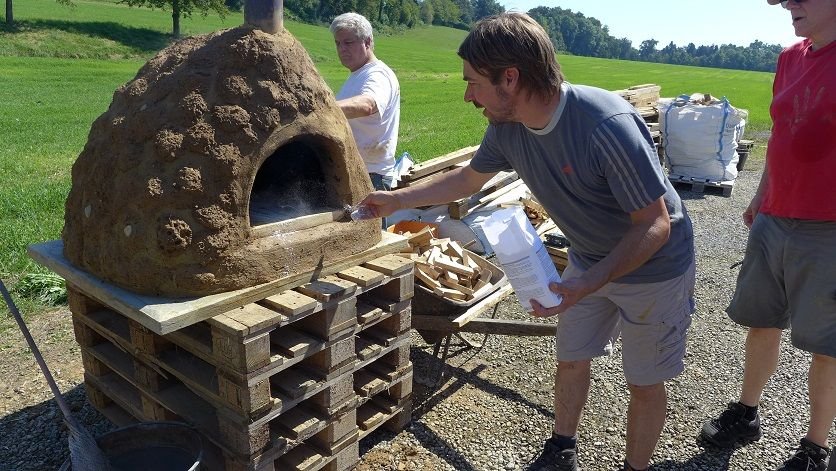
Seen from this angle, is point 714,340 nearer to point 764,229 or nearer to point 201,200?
point 764,229

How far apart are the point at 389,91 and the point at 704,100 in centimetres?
791

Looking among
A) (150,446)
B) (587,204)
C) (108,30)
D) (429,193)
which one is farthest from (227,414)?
(108,30)

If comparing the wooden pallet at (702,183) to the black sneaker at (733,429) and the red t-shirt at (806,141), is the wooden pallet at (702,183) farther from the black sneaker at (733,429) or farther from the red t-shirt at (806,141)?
the red t-shirt at (806,141)

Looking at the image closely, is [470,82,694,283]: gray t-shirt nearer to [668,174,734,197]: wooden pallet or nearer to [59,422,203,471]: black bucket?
[59,422,203,471]: black bucket

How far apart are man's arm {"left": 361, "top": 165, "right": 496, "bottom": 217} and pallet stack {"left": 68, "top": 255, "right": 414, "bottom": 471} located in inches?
13.9

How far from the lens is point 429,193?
3230 mm

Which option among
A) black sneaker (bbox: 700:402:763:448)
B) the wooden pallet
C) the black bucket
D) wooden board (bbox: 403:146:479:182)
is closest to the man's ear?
the black bucket

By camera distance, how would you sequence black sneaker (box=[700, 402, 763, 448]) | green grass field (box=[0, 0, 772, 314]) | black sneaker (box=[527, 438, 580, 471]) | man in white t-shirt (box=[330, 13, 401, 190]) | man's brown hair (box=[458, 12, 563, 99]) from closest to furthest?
1. man's brown hair (box=[458, 12, 563, 99])
2. black sneaker (box=[527, 438, 580, 471])
3. black sneaker (box=[700, 402, 763, 448])
4. man in white t-shirt (box=[330, 13, 401, 190])
5. green grass field (box=[0, 0, 772, 314])

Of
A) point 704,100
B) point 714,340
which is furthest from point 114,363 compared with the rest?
point 704,100

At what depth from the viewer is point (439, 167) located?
6418 millimetres

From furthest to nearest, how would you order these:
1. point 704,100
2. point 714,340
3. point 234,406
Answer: point 704,100, point 714,340, point 234,406

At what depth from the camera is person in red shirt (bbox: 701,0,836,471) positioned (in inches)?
116

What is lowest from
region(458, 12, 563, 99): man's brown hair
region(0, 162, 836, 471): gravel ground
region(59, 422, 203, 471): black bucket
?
Answer: region(0, 162, 836, 471): gravel ground

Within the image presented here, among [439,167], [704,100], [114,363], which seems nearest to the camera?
[114,363]
